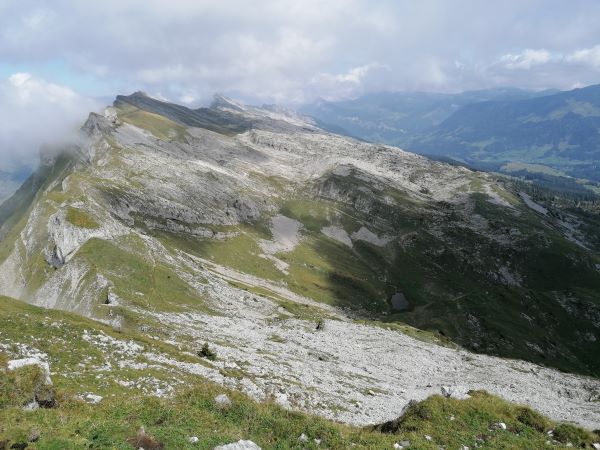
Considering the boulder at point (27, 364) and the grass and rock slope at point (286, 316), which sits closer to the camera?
the boulder at point (27, 364)

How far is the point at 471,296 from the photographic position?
157500mm

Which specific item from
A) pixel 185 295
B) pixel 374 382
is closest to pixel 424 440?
pixel 374 382

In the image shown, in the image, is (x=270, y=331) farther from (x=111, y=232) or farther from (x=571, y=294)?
(x=571, y=294)

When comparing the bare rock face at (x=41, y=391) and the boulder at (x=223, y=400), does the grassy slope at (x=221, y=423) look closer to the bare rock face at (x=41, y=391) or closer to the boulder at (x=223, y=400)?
the boulder at (x=223, y=400)

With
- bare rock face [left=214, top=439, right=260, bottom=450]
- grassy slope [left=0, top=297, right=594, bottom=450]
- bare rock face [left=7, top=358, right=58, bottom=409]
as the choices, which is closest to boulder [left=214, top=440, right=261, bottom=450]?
bare rock face [left=214, top=439, right=260, bottom=450]

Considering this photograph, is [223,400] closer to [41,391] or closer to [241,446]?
[241,446]

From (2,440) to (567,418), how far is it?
6036 centimetres

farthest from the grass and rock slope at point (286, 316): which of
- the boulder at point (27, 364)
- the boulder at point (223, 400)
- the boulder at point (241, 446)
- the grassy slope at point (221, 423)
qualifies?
the boulder at point (241, 446)

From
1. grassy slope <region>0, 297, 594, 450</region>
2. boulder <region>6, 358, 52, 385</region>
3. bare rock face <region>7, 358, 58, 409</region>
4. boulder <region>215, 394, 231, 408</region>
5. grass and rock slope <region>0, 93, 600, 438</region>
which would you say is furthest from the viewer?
grass and rock slope <region>0, 93, 600, 438</region>

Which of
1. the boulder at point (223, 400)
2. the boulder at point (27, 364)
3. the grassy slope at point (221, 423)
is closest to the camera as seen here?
the grassy slope at point (221, 423)

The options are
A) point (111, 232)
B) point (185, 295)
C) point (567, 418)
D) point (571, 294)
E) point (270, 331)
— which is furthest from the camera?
point (571, 294)

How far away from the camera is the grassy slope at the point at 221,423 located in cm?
2092

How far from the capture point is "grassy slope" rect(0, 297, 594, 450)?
2092 centimetres

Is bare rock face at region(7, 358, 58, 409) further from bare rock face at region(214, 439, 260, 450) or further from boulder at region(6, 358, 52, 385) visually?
bare rock face at region(214, 439, 260, 450)
